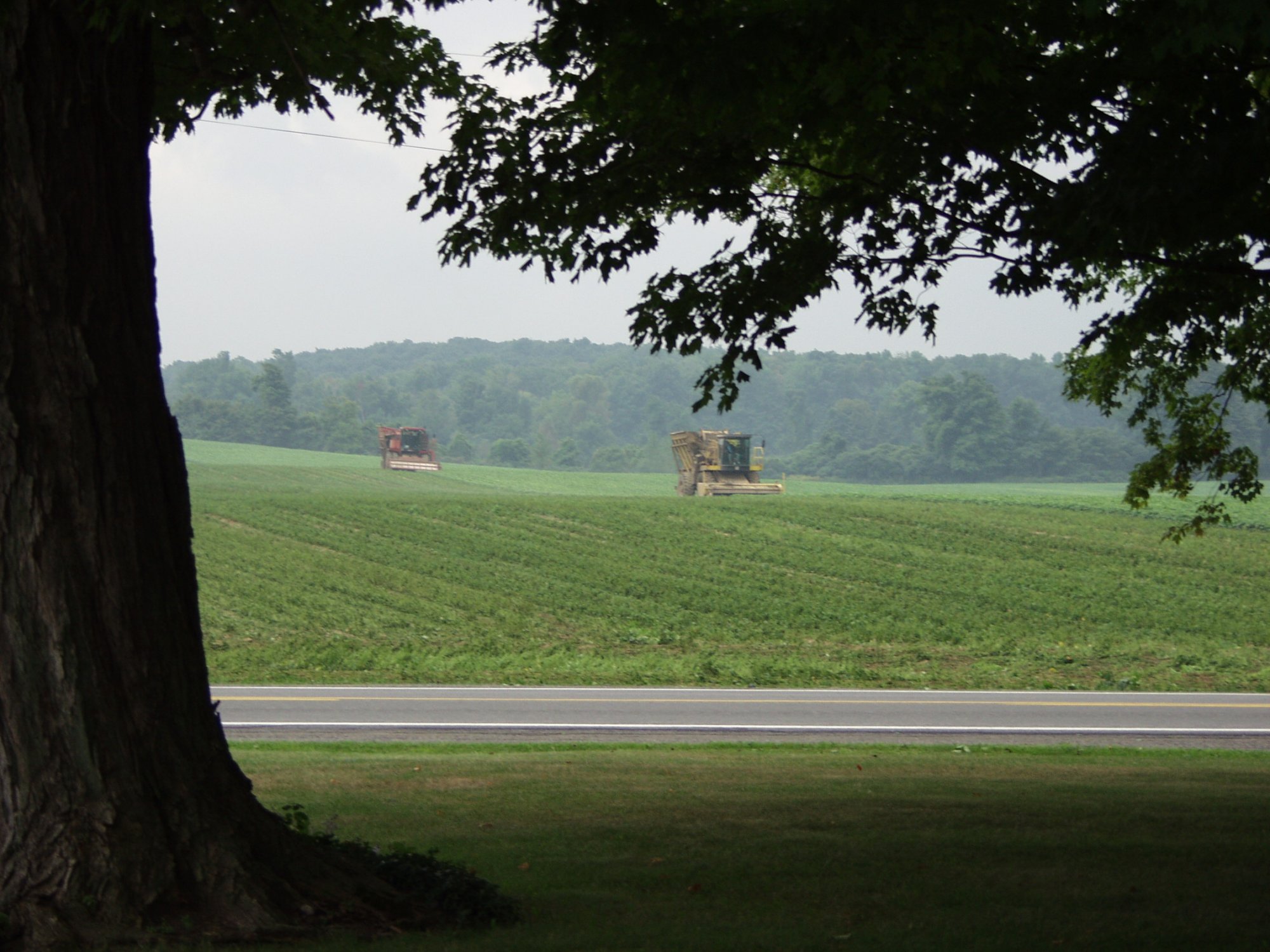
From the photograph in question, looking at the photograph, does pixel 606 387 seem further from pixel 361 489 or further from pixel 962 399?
pixel 361 489

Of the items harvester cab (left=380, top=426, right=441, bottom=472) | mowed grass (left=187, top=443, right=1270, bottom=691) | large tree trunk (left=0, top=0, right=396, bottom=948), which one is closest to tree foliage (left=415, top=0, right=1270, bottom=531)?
large tree trunk (left=0, top=0, right=396, bottom=948)

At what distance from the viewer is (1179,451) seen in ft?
42.8

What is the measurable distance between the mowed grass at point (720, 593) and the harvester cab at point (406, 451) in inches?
1072

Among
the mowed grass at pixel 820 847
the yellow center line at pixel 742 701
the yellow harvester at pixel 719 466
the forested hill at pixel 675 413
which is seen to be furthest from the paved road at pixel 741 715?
the forested hill at pixel 675 413

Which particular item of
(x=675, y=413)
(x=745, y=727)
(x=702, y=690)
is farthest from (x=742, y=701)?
(x=675, y=413)

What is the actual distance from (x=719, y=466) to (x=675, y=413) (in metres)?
69.2

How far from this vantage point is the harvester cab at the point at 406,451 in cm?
7438

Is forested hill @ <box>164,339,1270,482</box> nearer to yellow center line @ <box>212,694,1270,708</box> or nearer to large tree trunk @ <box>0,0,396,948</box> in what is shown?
yellow center line @ <box>212,694,1270,708</box>

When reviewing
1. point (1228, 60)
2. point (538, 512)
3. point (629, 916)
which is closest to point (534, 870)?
point (629, 916)

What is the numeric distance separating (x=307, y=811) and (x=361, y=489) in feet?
172

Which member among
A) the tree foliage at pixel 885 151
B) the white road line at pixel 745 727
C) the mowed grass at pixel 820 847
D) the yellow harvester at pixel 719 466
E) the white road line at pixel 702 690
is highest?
the tree foliage at pixel 885 151

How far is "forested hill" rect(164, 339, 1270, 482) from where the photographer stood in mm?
96750

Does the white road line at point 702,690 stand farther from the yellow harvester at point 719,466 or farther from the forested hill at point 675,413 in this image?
the forested hill at point 675,413

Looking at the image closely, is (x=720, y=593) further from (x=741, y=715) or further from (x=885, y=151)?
(x=885, y=151)
